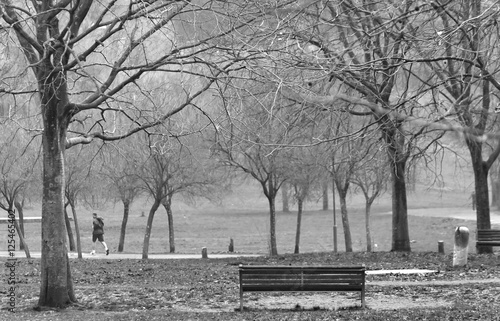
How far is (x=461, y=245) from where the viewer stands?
16.7 metres

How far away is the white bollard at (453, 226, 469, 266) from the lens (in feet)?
54.2

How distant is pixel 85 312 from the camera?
11.5 metres

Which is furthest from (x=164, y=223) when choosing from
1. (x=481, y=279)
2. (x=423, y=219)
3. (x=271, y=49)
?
(x=271, y=49)

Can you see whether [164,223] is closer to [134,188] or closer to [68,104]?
[134,188]

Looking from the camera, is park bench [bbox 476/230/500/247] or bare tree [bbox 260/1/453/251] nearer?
bare tree [bbox 260/1/453/251]

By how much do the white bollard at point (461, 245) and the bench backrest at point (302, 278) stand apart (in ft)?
19.3

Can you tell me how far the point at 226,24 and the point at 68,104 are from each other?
2.95m

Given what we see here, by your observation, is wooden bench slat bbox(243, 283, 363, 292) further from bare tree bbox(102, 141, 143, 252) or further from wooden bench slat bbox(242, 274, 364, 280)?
bare tree bbox(102, 141, 143, 252)

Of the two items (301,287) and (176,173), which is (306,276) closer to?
(301,287)

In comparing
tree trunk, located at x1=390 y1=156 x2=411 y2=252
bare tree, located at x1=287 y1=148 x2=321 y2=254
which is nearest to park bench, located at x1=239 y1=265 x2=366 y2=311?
tree trunk, located at x1=390 y1=156 x2=411 y2=252

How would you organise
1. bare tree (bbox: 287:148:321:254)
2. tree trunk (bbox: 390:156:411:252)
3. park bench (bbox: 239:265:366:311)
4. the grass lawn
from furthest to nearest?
the grass lawn < bare tree (bbox: 287:148:321:254) < tree trunk (bbox: 390:156:411:252) < park bench (bbox: 239:265:366:311)

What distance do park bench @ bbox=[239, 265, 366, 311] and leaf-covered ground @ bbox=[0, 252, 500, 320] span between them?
364 mm

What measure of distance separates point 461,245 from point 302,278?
6.65 m

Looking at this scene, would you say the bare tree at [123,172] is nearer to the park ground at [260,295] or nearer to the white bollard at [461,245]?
the park ground at [260,295]
